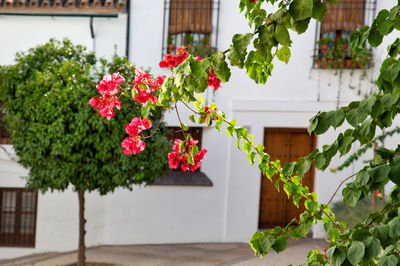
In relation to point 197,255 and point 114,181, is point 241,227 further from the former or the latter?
point 114,181

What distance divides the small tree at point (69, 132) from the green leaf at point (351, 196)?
7.27 meters

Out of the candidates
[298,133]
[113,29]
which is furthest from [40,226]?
[298,133]

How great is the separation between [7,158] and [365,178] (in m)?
11.0

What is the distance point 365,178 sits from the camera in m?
1.92

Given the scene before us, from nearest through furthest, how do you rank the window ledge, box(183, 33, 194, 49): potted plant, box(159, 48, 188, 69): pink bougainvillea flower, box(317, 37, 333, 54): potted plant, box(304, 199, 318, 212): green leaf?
box(304, 199, 318, 212): green leaf
box(159, 48, 188, 69): pink bougainvillea flower
box(317, 37, 333, 54): potted plant
box(183, 33, 194, 49): potted plant
the window ledge

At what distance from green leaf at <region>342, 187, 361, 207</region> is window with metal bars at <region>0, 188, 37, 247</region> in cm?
1098

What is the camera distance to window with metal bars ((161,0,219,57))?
11.9m

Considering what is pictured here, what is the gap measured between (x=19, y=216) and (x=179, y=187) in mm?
3368

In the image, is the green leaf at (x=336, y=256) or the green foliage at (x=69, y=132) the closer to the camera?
the green leaf at (x=336, y=256)

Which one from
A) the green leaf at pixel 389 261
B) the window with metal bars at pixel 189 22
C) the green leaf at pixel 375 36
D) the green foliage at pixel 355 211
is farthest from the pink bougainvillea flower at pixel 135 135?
the window with metal bars at pixel 189 22

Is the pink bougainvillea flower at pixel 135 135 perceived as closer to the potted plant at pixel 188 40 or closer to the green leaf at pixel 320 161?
the green leaf at pixel 320 161

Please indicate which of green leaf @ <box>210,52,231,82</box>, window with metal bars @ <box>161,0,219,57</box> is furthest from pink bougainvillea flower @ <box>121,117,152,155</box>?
window with metal bars @ <box>161,0,219,57</box>

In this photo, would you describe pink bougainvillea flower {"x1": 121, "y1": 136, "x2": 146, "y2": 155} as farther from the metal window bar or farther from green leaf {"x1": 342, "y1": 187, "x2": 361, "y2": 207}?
the metal window bar

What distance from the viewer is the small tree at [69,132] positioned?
9.18 meters
